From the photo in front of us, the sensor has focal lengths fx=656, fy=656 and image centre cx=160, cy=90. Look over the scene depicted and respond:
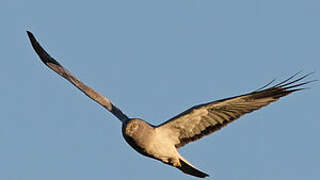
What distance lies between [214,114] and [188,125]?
496 millimetres

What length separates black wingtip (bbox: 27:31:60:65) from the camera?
13145 millimetres

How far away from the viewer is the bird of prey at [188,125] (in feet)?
34.5

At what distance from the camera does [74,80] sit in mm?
12430

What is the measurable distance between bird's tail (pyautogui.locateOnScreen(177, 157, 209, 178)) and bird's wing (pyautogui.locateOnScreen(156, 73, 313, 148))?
366mm

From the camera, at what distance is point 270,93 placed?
1065cm

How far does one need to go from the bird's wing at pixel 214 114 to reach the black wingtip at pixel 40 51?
3336 millimetres

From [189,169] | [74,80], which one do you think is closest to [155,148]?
[189,169]

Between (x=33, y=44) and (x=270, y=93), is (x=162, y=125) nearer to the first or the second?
(x=270, y=93)

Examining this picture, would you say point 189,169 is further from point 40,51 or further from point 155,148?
point 40,51

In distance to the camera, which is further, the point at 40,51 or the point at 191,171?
the point at 40,51

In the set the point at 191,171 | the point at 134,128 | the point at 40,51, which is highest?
the point at 40,51

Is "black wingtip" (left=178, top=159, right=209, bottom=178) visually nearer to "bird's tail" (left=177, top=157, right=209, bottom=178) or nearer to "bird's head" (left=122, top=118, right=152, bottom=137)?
Answer: "bird's tail" (left=177, top=157, right=209, bottom=178)

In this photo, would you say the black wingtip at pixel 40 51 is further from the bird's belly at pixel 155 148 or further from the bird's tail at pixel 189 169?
the bird's tail at pixel 189 169

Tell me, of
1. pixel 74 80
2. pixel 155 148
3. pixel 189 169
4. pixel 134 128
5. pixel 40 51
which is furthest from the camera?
pixel 40 51
